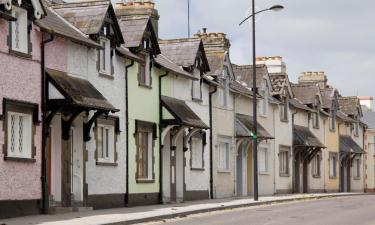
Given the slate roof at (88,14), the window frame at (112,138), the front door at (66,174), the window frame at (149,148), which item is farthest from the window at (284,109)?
the front door at (66,174)

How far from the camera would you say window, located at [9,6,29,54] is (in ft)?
75.7

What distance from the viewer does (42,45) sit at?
80.4ft

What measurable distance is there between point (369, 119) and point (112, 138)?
52.0 metres

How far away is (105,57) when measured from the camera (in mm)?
28844

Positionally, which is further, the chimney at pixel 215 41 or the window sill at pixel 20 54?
the chimney at pixel 215 41

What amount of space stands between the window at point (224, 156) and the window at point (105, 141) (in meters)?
12.6

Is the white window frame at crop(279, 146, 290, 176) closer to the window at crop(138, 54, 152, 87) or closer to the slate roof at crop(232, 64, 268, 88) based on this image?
the slate roof at crop(232, 64, 268, 88)

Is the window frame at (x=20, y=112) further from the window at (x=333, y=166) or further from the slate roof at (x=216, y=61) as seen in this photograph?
the window at (x=333, y=166)

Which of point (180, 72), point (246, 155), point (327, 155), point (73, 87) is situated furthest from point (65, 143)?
point (327, 155)

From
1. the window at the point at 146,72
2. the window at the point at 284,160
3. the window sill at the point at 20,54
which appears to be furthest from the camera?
the window at the point at 284,160

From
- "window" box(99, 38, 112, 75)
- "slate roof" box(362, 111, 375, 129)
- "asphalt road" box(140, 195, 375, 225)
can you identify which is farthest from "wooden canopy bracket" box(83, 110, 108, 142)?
"slate roof" box(362, 111, 375, 129)

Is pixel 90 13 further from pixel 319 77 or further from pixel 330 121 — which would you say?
pixel 319 77

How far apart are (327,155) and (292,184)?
8006 millimetres

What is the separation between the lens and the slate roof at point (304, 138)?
51.9m
